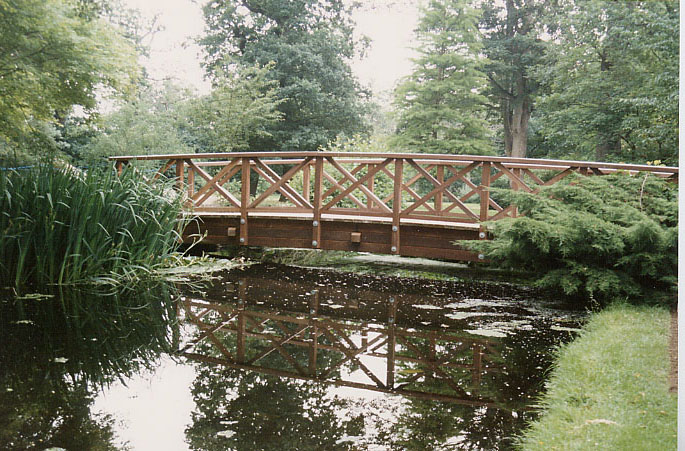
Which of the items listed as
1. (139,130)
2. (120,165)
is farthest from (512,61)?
(120,165)

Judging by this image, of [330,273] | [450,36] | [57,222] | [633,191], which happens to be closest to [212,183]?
[330,273]

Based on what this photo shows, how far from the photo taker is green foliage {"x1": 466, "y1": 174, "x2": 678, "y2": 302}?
9.83 feet

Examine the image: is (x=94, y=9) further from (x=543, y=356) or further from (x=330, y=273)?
(x=543, y=356)

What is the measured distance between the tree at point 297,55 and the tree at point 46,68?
3.04 feet

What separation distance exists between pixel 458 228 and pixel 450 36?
2181 mm

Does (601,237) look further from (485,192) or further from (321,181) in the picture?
(321,181)

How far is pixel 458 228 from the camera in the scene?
167 inches

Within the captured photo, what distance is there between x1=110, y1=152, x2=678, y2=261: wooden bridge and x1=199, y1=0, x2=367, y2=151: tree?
1.22 feet

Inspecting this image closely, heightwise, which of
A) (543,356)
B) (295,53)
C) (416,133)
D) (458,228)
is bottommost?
(543,356)

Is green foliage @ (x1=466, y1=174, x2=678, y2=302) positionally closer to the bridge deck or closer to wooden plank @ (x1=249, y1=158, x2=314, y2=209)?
the bridge deck

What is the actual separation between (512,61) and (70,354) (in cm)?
388

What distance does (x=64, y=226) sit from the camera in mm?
3314

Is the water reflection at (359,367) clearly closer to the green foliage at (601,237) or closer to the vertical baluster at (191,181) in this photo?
the green foliage at (601,237)

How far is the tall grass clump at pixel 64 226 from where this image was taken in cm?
324
